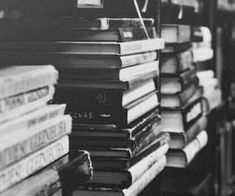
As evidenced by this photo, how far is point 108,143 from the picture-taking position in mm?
1004

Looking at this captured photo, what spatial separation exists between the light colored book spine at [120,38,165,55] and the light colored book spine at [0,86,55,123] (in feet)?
0.71

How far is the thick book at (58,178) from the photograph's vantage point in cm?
68

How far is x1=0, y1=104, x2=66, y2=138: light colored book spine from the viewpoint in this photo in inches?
25.7

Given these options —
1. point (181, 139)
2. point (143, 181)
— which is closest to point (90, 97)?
point (143, 181)

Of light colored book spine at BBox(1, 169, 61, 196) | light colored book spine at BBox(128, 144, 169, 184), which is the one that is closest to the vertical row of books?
light colored book spine at BBox(128, 144, 169, 184)

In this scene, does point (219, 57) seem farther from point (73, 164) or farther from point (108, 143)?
point (73, 164)

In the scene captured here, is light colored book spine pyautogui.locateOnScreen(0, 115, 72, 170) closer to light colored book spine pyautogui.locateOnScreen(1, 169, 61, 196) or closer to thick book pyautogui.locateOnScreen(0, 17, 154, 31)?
light colored book spine pyautogui.locateOnScreen(1, 169, 61, 196)

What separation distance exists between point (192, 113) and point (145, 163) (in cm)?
48

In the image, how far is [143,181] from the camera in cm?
108

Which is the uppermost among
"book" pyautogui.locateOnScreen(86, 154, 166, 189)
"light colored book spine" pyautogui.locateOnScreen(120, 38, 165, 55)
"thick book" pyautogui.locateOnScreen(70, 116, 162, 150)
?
"light colored book spine" pyautogui.locateOnScreen(120, 38, 165, 55)

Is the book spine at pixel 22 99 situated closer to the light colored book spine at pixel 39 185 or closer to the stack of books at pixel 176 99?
the light colored book spine at pixel 39 185

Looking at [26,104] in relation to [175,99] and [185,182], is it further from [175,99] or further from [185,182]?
[185,182]

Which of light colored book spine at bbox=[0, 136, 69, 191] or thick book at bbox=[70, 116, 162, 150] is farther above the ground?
light colored book spine at bbox=[0, 136, 69, 191]

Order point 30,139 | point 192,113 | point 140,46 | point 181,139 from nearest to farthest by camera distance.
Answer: point 30,139
point 140,46
point 181,139
point 192,113
